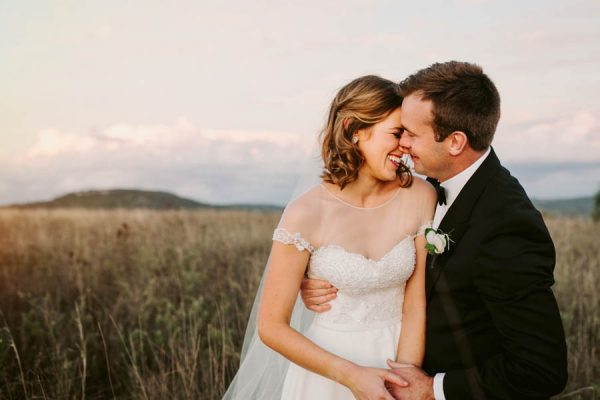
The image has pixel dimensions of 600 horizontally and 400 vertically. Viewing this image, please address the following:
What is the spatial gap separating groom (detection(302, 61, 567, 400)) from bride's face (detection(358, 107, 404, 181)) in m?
0.08

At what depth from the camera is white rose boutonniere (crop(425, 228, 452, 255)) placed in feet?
8.30

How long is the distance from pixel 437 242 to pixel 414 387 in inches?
26.6

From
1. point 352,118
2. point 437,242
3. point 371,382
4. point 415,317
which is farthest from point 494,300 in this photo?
point 352,118

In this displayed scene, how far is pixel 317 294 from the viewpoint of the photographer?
9.42 feet

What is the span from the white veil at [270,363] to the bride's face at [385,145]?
448 millimetres

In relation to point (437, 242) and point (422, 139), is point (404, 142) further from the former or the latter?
point (437, 242)

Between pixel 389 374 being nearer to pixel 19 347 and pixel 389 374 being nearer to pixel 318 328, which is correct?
pixel 318 328

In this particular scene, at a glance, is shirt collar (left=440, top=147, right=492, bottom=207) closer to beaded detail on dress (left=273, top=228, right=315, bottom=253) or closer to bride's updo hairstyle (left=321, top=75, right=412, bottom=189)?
bride's updo hairstyle (left=321, top=75, right=412, bottom=189)

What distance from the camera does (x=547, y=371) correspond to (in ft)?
7.57

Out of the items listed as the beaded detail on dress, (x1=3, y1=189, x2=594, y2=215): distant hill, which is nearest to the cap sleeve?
the beaded detail on dress

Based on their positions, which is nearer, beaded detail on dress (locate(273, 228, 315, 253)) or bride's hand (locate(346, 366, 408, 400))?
bride's hand (locate(346, 366, 408, 400))

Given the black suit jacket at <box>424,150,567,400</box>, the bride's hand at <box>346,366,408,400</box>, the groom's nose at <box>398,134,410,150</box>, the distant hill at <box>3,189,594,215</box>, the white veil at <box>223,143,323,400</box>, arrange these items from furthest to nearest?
the distant hill at <box>3,189,594,215</box> < the white veil at <box>223,143,323,400</box> < the groom's nose at <box>398,134,410,150</box> < the bride's hand at <box>346,366,408,400</box> < the black suit jacket at <box>424,150,567,400</box>

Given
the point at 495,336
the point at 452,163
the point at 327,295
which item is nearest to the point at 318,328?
the point at 327,295

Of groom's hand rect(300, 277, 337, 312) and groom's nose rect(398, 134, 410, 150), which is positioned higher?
groom's nose rect(398, 134, 410, 150)
